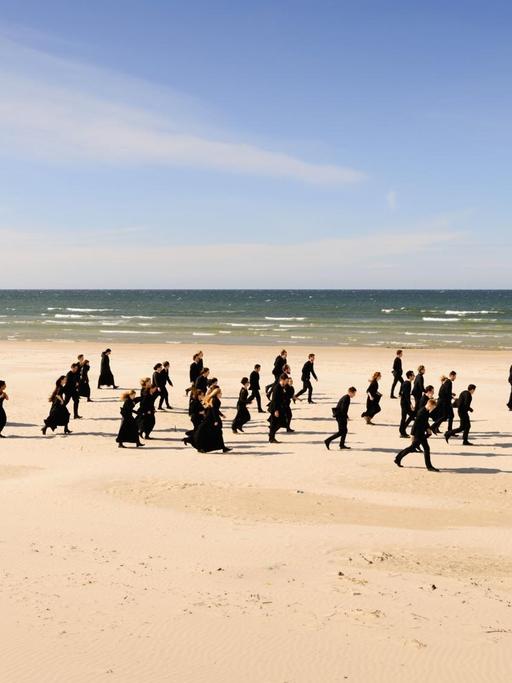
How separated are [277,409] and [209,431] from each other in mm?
2018

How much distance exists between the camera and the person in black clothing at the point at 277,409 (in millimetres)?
17094

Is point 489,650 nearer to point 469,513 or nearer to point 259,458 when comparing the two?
point 469,513

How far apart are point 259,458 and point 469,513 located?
502 centimetres

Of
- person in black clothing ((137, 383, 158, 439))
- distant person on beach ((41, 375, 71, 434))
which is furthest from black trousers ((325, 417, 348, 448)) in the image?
distant person on beach ((41, 375, 71, 434))

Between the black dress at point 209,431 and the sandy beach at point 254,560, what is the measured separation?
30 centimetres

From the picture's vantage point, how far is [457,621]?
24.8ft

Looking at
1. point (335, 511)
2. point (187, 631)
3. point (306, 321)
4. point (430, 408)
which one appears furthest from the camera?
point (306, 321)

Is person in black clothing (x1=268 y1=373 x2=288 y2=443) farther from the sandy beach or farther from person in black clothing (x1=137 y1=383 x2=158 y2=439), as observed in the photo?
person in black clothing (x1=137 y1=383 x2=158 y2=439)

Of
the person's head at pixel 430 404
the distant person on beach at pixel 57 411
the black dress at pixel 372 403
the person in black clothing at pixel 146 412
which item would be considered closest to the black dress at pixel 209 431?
the person in black clothing at pixel 146 412

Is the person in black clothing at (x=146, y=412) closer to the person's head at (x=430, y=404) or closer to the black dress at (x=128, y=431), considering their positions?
the black dress at (x=128, y=431)

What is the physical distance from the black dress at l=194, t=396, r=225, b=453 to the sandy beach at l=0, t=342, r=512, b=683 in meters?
0.30

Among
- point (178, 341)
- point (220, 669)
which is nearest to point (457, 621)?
point (220, 669)

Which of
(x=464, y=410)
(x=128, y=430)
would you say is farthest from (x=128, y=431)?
(x=464, y=410)

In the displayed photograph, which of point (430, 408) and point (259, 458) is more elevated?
point (430, 408)
